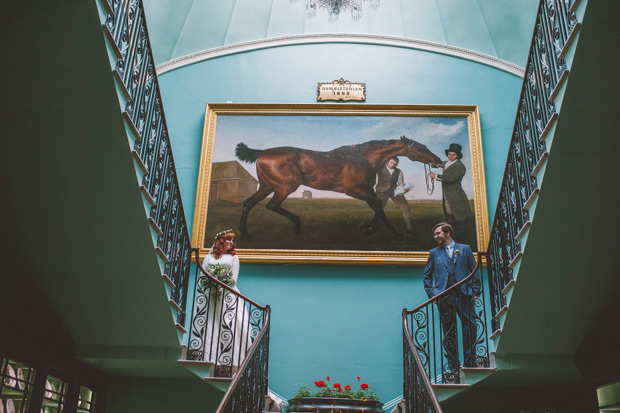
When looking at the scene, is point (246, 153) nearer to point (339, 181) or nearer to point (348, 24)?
point (339, 181)

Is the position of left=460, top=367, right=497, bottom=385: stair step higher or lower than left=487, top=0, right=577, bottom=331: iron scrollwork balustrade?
lower

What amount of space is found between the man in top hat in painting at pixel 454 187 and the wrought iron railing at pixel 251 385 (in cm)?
385

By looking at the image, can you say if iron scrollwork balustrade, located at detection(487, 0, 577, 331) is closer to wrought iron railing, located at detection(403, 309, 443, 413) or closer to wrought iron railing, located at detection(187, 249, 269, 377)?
wrought iron railing, located at detection(403, 309, 443, 413)

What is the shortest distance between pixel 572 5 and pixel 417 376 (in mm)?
3405

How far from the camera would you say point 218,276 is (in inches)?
295

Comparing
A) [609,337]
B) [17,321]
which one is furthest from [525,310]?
[17,321]

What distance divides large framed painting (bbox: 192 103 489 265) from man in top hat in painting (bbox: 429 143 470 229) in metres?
0.02

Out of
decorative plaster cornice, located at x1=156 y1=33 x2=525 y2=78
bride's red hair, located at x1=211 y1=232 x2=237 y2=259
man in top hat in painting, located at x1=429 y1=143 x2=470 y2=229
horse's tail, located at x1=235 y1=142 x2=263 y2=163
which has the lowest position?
bride's red hair, located at x1=211 y1=232 x2=237 y2=259

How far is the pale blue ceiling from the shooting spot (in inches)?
421

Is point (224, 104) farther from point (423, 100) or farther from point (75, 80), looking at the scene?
point (75, 80)

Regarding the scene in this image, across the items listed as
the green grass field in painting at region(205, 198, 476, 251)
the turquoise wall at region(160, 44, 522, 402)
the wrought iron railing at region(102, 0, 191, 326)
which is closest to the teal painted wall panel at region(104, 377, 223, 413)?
the turquoise wall at region(160, 44, 522, 402)

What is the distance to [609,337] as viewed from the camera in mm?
6148

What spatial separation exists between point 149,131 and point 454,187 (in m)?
5.55

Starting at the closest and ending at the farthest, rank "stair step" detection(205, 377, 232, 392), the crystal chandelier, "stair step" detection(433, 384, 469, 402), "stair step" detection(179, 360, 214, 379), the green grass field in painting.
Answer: "stair step" detection(433, 384, 469, 402)
"stair step" detection(205, 377, 232, 392)
"stair step" detection(179, 360, 214, 379)
the green grass field in painting
the crystal chandelier
